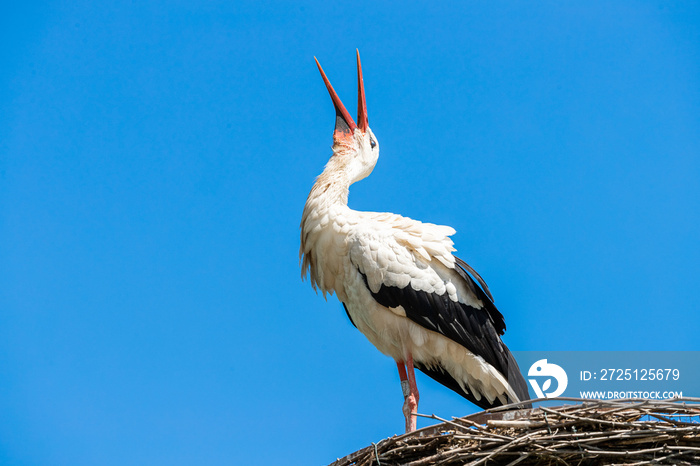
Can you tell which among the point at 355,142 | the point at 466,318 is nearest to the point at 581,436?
the point at 466,318

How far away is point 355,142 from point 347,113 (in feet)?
0.90

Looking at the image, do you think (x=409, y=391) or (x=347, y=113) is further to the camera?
(x=347, y=113)

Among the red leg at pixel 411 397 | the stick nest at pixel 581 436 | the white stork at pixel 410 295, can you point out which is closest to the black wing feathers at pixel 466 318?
the white stork at pixel 410 295

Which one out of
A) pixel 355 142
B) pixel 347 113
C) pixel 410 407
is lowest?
pixel 410 407

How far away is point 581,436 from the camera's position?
3553mm

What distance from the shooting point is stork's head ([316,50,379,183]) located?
543cm

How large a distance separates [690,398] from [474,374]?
1.56 metres

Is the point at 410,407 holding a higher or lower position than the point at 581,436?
higher

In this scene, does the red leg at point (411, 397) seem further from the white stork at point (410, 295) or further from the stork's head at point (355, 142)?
the stork's head at point (355, 142)

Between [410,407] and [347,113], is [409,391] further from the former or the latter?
[347,113]

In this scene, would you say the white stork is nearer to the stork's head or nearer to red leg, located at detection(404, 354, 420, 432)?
red leg, located at detection(404, 354, 420, 432)

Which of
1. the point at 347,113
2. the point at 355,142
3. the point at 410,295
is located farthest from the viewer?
the point at 347,113

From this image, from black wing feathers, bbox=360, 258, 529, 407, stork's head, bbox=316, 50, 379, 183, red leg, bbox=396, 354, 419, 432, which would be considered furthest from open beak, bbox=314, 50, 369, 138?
red leg, bbox=396, 354, 419, 432

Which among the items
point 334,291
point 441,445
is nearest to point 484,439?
point 441,445
